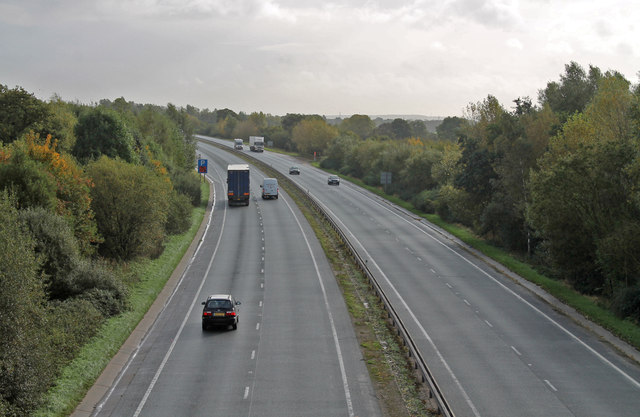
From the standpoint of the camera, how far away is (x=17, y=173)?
124ft

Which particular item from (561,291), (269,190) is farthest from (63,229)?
(269,190)

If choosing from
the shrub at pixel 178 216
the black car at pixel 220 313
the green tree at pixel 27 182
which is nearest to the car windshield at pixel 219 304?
the black car at pixel 220 313

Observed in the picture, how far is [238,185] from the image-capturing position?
2977 inches

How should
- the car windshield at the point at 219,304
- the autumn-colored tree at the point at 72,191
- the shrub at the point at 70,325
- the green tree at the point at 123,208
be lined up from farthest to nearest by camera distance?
the green tree at the point at 123,208, the autumn-colored tree at the point at 72,191, the car windshield at the point at 219,304, the shrub at the point at 70,325

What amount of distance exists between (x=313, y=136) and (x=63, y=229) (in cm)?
13608

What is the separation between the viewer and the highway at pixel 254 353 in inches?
841

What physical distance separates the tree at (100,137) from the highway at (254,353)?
60.2 feet

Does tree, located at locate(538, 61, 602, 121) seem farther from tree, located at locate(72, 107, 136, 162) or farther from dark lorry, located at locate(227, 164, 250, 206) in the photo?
tree, located at locate(72, 107, 136, 162)

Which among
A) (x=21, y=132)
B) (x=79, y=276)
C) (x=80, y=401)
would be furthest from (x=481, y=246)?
(x=21, y=132)

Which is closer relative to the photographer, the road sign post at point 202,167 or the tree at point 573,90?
the tree at point 573,90

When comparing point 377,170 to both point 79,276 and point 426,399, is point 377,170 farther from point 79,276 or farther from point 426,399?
point 426,399

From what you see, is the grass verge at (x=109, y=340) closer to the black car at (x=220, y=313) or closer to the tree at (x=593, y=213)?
the black car at (x=220, y=313)

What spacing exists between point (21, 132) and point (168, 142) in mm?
35654

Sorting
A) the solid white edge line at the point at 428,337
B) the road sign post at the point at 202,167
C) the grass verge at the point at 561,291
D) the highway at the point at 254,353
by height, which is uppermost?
the road sign post at the point at 202,167
